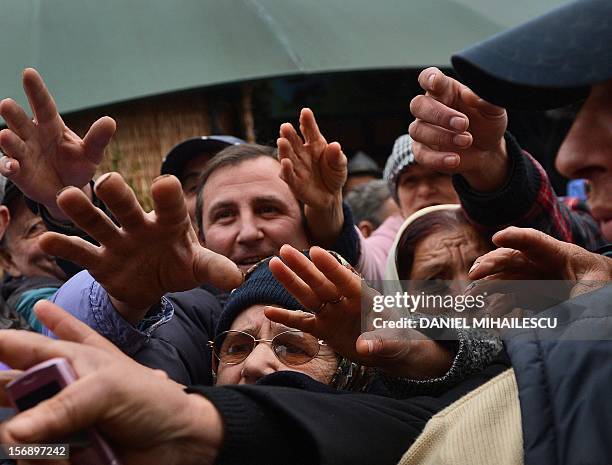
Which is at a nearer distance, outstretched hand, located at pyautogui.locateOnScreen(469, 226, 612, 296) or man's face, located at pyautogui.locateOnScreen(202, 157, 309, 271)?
outstretched hand, located at pyautogui.locateOnScreen(469, 226, 612, 296)

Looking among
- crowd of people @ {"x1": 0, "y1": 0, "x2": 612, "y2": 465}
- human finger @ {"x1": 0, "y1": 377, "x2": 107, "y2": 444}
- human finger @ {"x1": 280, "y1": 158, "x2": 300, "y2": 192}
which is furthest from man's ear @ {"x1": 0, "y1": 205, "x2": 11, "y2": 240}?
human finger @ {"x1": 0, "y1": 377, "x2": 107, "y2": 444}

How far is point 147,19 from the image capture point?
4148 millimetres

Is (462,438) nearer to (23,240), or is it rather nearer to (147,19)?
(23,240)

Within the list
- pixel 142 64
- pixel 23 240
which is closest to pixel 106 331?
pixel 23 240

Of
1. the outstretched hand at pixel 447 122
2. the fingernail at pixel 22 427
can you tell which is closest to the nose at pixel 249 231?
the outstretched hand at pixel 447 122

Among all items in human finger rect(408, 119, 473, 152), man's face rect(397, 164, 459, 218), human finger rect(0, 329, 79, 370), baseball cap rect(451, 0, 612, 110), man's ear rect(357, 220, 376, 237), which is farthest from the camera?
man's ear rect(357, 220, 376, 237)

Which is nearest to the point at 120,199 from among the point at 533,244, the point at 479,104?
the point at 533,244

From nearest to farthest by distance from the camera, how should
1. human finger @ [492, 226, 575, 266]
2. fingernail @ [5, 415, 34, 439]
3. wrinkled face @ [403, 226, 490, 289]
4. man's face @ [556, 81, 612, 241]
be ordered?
1. fingernail @ [5, 415, 34, 439]
2. man's face @ [556, 81, 612, 241]
3. human finger @ [492, 226, 575, 266]
4. wrinkled face @ [403, 226, 490, 289]

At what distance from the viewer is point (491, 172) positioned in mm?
2057

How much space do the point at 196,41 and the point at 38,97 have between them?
2427 mm

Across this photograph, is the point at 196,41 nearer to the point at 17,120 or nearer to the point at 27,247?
the point at 27,247

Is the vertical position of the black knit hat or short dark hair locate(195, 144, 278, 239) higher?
short dark hair locate(195, 144, 278, 239)

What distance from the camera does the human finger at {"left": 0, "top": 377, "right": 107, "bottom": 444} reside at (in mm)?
902

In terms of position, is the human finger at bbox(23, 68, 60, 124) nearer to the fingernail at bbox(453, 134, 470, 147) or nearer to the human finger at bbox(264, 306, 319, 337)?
the human finger at bbox(264, 306, 319, 337)
